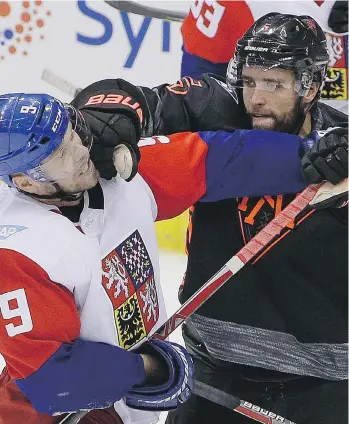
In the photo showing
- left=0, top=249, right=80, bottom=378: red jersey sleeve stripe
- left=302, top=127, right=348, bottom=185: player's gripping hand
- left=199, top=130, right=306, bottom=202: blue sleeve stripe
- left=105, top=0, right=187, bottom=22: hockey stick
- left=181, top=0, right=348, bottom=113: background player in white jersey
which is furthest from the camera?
left=105, top=0, right=187, bottom=22: hockey stick

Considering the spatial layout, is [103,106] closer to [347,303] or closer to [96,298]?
[96,298]

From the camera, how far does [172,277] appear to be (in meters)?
3.25

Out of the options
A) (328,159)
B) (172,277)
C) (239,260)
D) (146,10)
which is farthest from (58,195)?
(146,10)

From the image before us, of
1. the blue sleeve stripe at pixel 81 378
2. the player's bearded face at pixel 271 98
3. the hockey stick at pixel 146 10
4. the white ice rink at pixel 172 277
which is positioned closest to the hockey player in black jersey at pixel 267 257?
the player's bearded face at pixel 271 98

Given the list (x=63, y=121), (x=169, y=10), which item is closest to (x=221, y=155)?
(x=63, y=121)

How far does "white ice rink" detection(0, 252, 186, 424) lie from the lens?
299 cm

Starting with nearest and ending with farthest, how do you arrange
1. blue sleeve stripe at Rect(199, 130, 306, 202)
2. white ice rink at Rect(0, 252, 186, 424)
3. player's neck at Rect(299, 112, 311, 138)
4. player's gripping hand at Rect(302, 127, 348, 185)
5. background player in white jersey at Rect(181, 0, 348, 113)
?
1. player's gripping hand at Rect(302, 127, 348, 185)
2. blue sleeve stripe at Rect(199, 130, 306, 202)
3. player's neck at Rect(299, 112, 311, 138)
4. background player in white jersey at Rect(181, 0, 348, 113)
5. white ice rink at Rect(0, 252, 186, 424)

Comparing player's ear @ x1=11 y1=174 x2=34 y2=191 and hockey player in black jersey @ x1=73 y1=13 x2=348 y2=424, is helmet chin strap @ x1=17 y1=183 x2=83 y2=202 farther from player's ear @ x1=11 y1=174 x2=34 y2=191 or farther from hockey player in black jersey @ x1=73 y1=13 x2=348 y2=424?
hockey player in black jersey @ x1=73 y1=13 x2=348 y2=424

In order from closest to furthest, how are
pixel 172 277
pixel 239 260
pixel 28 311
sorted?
pixel 28 311 → pixel 239 260 → pixel 172 277

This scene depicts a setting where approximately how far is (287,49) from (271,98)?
Result: 95mm

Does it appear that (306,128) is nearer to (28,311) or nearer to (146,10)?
(28,311)

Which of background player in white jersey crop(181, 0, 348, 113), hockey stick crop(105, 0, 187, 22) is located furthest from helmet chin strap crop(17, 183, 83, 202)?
hockey stick crop(105, 0, 187, 22)

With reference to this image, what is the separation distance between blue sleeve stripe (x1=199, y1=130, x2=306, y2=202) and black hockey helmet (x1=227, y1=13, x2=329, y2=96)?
13 centimetres

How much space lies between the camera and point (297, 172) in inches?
62.0
